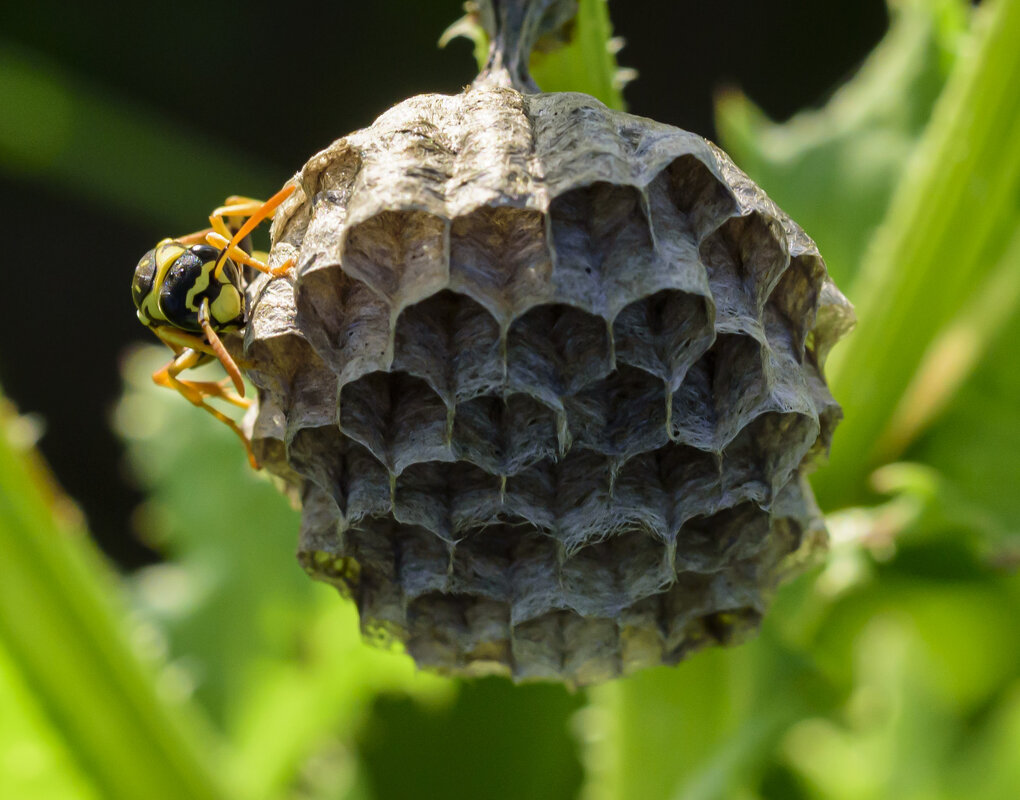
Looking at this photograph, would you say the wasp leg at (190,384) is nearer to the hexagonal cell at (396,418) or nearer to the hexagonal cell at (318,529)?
the hexagonal cell at (318,529)

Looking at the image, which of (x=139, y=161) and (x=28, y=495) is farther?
(x=139, y=161)

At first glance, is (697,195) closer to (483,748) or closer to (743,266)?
(743,266)

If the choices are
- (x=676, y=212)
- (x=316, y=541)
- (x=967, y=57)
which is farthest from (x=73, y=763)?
(x=967, y=57)

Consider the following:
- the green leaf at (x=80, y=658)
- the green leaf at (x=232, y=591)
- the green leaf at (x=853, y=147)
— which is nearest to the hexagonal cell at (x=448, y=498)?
the green leaf at (x=80, y=658)

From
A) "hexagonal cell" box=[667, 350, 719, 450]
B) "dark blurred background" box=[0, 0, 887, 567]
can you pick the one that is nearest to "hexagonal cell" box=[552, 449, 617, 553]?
"hexagonal cell" box=[667, 350, 719, 450]

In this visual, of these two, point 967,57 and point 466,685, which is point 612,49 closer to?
point 967,57

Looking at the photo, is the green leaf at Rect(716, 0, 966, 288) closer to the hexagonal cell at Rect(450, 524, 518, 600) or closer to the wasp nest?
the wasp nest
